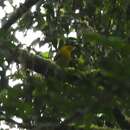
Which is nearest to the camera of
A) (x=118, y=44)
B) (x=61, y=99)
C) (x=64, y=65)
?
(x=118, y=44)

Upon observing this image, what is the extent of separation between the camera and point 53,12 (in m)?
5.29

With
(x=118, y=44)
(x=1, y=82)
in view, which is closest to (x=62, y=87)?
(x=118, y=44)

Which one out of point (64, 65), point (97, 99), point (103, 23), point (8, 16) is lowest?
point (97, 99)

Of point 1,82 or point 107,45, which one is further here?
point 1,82

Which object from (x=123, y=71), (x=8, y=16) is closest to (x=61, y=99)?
(x=123, y=71)

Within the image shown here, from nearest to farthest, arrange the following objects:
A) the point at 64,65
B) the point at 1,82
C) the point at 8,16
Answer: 1. the point at 64,65
2. the point at 1,82
3. the point at 8,16

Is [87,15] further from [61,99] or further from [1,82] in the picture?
[61,99]

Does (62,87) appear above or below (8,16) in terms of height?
below

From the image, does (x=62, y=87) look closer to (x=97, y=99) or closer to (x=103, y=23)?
(x=97, y=99)

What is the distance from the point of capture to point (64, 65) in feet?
9.87

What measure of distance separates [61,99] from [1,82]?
923mm

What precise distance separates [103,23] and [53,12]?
1.99 ft

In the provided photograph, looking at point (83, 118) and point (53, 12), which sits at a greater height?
point (53, 12)

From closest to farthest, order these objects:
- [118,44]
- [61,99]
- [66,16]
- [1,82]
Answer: [118,44] < [61,99] < [1,82] < [66,16]
